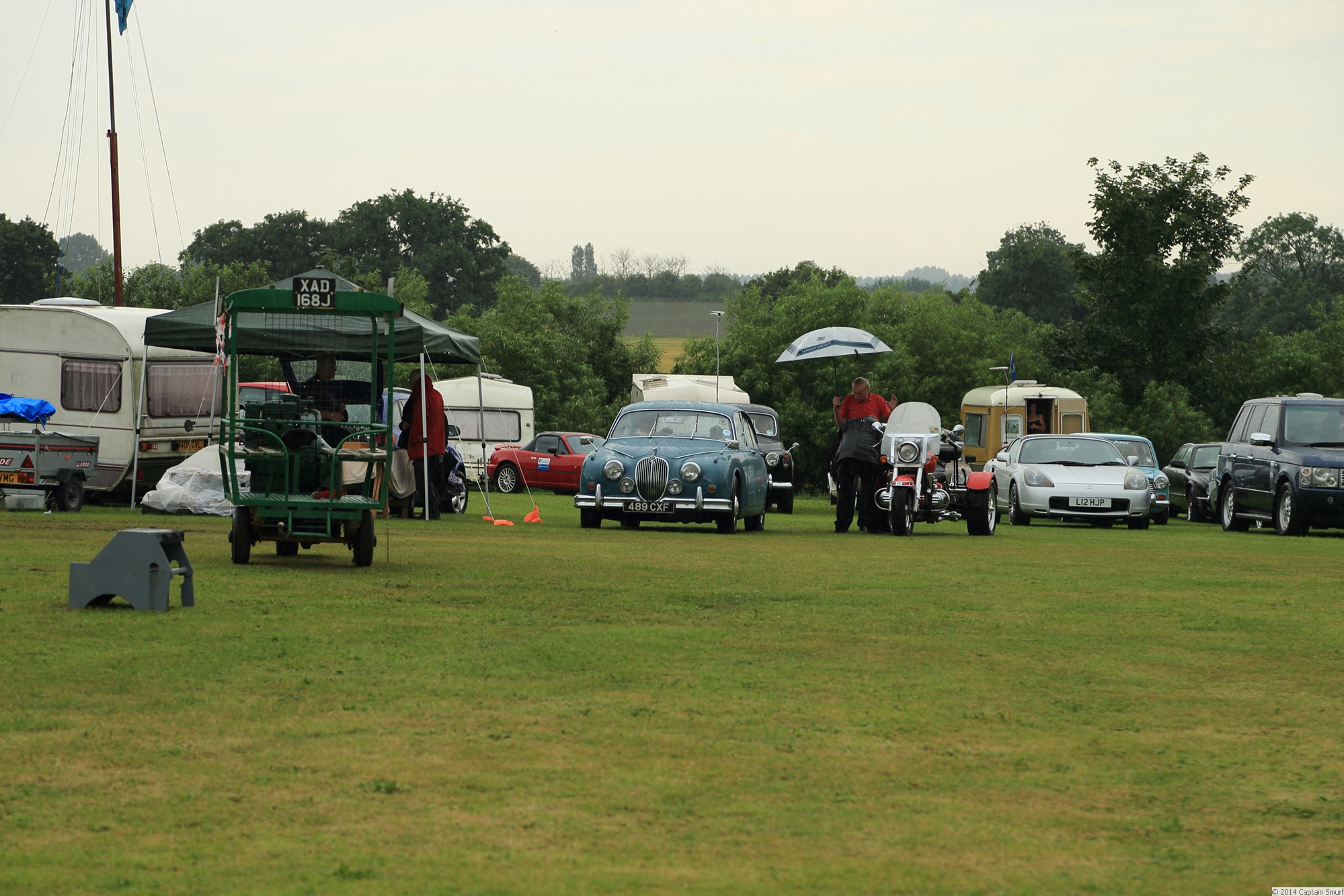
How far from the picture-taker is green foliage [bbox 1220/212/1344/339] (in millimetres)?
100562

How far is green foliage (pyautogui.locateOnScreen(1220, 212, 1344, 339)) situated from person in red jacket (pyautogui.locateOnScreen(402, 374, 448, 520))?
3371 inches

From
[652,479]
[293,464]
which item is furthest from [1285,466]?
[293,464]

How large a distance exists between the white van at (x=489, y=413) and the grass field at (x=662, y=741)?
32.7 metres

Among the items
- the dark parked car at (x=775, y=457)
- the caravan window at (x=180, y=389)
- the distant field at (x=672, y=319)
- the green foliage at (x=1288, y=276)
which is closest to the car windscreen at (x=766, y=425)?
the dark parked car at (x=775, y=457)

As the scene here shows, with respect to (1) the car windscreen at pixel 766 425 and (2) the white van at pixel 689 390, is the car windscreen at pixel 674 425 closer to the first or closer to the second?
(1) the car windscreen at pixel 766 425

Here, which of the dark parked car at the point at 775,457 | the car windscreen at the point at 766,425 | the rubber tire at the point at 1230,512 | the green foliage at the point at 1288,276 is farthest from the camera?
the green foliage at the point at 1288,276

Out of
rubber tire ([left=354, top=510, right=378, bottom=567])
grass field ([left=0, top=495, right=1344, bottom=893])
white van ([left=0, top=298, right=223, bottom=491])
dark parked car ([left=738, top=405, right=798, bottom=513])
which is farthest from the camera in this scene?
dark parked car ([left=738, top=405, right=798, bottom=513])

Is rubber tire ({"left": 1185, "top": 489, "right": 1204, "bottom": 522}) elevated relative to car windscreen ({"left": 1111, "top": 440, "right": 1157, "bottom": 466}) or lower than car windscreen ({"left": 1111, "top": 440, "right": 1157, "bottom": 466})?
lower

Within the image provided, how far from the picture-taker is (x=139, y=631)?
910cm

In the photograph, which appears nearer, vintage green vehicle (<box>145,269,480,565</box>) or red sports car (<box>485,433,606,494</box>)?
vintage green vehicle (<box>145,269,480,565</box>)

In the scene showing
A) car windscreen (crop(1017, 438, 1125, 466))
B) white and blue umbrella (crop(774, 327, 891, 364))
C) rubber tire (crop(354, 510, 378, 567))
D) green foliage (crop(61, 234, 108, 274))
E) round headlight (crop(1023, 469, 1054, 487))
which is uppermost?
green foliage (crop(61, 234, 108, 274))

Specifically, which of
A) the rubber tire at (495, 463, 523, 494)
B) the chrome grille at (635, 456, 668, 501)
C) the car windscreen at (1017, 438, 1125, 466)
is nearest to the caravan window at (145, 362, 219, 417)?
the chrome grille at (635, 456, 668, 501)

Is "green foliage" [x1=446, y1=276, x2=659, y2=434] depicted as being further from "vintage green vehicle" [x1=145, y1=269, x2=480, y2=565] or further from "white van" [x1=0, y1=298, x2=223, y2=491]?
"vintage green vehicle" [x1=145, y1=269, x2=480, y2=565]

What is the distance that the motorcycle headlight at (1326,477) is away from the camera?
2277cm
